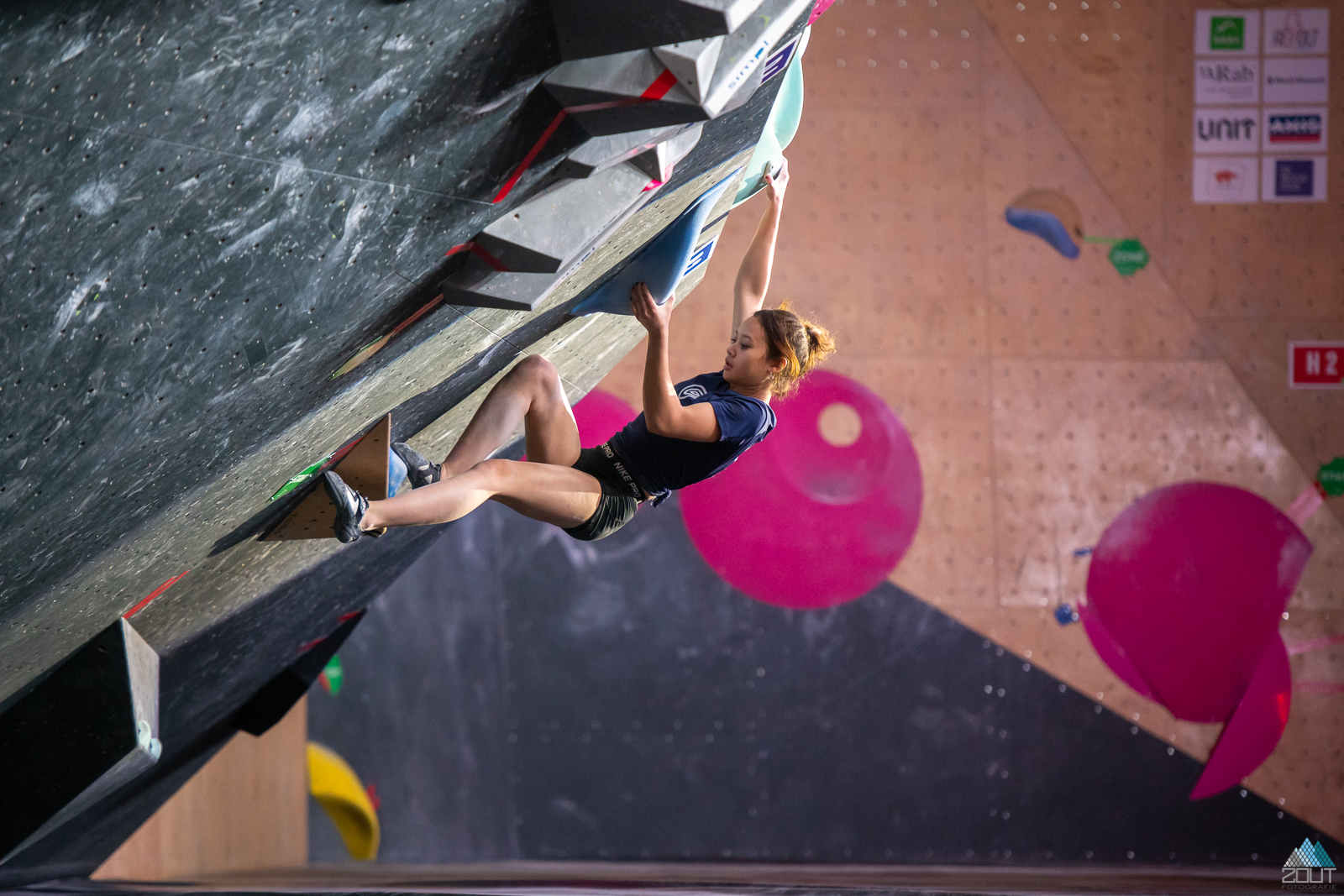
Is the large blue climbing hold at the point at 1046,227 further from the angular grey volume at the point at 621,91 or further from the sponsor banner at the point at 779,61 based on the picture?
the angular grey volume at the point at 621,91

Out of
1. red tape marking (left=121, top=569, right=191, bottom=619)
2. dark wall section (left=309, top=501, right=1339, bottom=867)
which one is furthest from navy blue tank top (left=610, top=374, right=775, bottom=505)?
dark wall section (left=309, top=501, right=1339, bottom=867)

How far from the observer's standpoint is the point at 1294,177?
14.0 ft

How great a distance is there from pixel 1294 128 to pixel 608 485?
3722 mm

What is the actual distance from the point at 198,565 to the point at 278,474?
0.37 meters

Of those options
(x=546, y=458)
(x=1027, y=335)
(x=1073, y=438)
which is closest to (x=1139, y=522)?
(x=1073, y=438)

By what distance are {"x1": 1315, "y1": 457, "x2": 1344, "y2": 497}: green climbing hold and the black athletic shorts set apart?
346 centimetres

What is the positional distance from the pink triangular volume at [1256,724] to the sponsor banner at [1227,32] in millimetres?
2394

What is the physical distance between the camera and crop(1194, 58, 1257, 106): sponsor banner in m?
4.23

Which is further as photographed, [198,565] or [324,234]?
[198,565]

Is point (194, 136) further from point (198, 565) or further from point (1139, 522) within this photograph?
point (1139, 522)

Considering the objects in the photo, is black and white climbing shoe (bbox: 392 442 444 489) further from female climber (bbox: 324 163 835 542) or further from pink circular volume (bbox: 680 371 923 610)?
pink circular volume (bbox: 680 371 923 610)

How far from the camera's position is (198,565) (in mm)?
1842

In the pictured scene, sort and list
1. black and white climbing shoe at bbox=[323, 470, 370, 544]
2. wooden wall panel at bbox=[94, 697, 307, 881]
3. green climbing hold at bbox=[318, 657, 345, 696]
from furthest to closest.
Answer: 1. green climbing hold at bbox=[318, 657, 345, 696]
2. wooden wall panel at bbox=[94, 697, 307, 881]
3. black and white climbing shoe at bbox=[323, 470, 370, 544]

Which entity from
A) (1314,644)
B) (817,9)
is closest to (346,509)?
(817,9)
